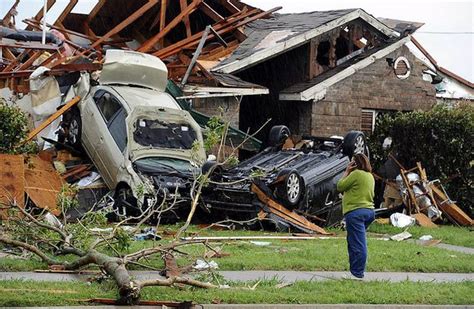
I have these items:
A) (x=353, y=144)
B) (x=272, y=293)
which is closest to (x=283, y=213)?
(x=353, y=144)

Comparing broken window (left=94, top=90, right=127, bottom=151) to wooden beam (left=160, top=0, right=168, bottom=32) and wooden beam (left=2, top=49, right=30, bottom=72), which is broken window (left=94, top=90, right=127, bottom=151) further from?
wooden beam (left=160, top=0, right=168, bottom=32)

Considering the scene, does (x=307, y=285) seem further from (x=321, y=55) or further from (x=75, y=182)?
(x=321, y=55)

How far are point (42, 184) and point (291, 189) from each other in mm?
4677

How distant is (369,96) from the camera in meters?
23.8

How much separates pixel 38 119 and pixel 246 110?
715cm

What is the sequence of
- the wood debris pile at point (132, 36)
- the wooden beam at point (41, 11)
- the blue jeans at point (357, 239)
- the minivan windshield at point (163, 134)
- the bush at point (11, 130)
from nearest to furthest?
1. the blue jeans at point (357, 239)
2. the bush at point (11, 130)
3. the minivan windshield at point (163, 134)
4. the wood debris pile at point (132, 36)
5. the wooden beam at point (41, 11)

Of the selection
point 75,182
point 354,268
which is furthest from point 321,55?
point 354,268

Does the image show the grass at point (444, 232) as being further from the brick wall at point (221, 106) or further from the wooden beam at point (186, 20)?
the wooden beam at point (186, 20)

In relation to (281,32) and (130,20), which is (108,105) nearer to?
→ (130,20)

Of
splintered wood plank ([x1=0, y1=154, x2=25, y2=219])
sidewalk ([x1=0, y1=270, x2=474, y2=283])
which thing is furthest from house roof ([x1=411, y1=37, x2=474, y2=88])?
sidewalk ([x1=0, y1=270, x2=474, y2=283])

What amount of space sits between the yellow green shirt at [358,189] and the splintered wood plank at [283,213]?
4.50 m

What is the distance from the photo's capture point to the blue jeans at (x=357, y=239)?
10883 millimetres

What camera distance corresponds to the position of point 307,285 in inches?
403

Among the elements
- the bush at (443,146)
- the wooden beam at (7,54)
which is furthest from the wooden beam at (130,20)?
the bush at (443,146)
